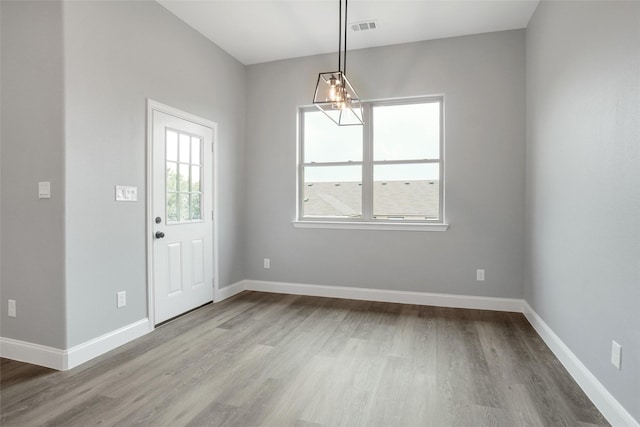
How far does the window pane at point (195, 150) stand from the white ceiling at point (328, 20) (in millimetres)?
1200

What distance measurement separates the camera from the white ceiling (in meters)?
3.28

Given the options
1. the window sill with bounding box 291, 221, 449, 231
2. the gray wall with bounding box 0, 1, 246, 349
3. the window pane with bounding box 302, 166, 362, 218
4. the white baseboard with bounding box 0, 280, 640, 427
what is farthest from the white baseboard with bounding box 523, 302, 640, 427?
the gray wall with bounding box 0, 1, 246, 349

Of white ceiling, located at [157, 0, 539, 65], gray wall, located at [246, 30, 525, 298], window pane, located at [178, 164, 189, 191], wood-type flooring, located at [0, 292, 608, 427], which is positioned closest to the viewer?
wood-type flooring, located at [0, 292, 608, 427]

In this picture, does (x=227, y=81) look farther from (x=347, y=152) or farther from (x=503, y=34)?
(x=503, y=34)

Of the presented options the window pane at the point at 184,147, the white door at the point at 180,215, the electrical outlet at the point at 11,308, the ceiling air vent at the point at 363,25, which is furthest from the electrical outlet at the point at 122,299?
the ceiling air vent at the point at 363,25

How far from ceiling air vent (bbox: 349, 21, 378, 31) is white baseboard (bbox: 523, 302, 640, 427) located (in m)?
3.29

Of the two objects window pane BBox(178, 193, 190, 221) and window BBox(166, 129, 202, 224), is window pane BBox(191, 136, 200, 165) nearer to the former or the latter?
window BBox(166, 129, 202, 224)

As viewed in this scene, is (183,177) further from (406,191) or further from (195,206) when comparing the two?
(406,191)

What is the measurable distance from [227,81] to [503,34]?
322 cm

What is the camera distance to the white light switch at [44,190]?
2.49 meters

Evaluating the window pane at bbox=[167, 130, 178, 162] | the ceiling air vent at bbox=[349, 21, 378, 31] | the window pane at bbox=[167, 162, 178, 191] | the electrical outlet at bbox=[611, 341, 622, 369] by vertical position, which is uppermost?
the ceiling air vent at bbox=[349, 21, 378, 31]

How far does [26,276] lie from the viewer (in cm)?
259

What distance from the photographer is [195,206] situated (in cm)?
385

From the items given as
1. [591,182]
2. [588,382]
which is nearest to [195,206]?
[591,182]
